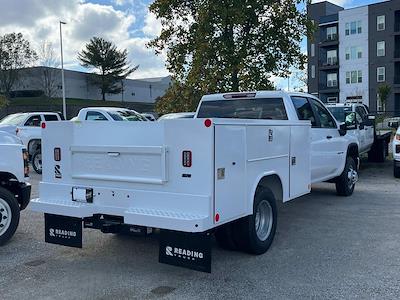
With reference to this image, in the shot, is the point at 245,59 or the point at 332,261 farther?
the point at 245,59

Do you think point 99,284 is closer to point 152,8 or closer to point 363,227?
point 363,227

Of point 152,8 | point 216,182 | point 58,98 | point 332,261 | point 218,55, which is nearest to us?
point 216,182

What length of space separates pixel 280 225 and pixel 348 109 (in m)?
9.27

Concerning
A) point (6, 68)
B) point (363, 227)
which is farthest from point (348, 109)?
point (6, 68)

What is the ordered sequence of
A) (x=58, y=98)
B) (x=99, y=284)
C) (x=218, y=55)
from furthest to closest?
(x=58, y=98) < (x=218, y=55) < (x=99, y=284)

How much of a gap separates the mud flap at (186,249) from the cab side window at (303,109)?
3.72 metres

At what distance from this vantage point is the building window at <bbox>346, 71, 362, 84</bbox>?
58562 mm

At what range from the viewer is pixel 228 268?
549 cm

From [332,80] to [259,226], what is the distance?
195 feet

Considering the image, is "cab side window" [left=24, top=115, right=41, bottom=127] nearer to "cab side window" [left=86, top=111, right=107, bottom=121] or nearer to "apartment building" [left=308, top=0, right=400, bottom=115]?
"cab side window" [left=86, top=111, right=107, bottom=121]

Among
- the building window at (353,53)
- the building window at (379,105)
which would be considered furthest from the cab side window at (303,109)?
the building window at (353,53)

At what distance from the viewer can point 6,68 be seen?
56.9 metres

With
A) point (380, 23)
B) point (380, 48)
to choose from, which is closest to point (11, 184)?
point (380, 48)

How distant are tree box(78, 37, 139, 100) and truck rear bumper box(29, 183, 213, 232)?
68.7m
